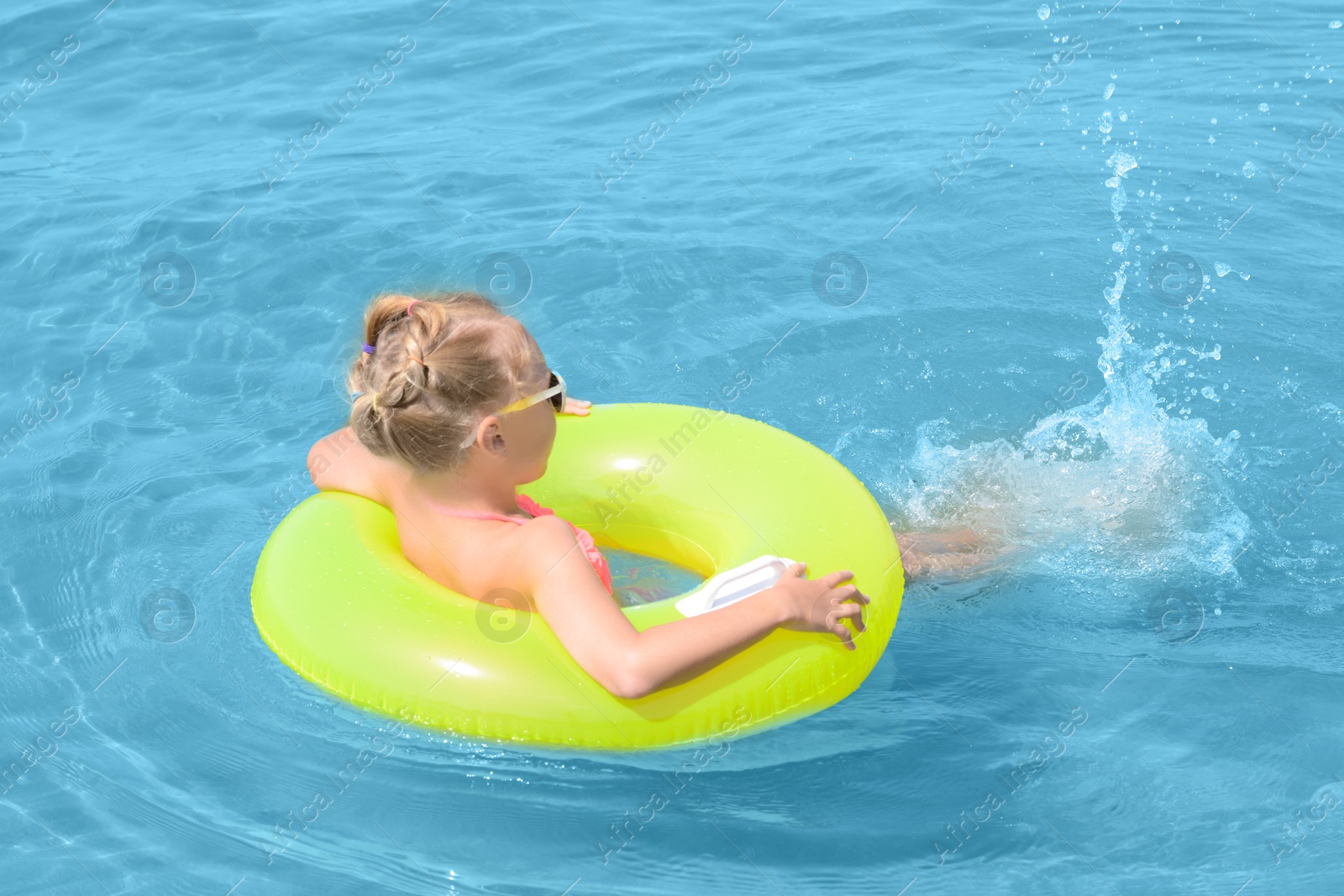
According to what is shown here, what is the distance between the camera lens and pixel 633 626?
2.88 m

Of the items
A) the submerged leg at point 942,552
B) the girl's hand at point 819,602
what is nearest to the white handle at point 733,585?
the girl's hand at point 819,602

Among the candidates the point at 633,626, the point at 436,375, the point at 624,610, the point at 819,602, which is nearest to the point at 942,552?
the point at 819,602

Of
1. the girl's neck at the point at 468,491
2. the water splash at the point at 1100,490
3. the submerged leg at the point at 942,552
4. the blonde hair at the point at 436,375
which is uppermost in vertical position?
the blonde hair at the point at 436,375

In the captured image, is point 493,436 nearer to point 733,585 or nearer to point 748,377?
point 733,585

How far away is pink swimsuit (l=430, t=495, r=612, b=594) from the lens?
10.2ft

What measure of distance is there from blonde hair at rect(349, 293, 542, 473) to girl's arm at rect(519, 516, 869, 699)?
0.97 ft

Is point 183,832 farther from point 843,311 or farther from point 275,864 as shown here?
point 843,311

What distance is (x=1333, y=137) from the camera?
262 inches

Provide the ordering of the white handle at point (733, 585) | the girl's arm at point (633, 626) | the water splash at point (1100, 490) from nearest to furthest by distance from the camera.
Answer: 1. the girl's arm at point (633, 626)
2. the white handle at point (733, 585)
3. the water splash at point (1100, 490)

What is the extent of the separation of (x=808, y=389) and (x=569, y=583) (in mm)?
2339

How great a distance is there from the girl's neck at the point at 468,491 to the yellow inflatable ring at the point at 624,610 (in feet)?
0.72

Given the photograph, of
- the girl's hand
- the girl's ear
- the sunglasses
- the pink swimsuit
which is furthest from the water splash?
the girl's ear

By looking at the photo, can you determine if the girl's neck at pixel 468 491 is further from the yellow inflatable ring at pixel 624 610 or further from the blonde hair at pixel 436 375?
the yellow inflatable ring at pixel 624 610

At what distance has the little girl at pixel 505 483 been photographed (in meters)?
2.80
